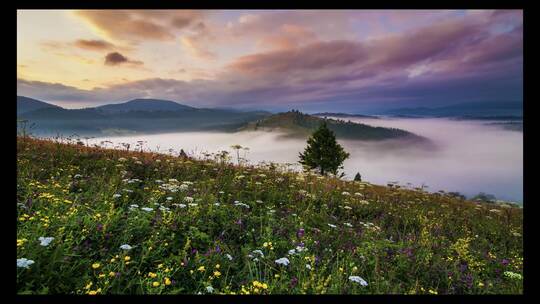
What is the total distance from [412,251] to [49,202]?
6094mm

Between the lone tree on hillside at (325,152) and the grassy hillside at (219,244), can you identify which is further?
the lone tree on hillside at (325,152)

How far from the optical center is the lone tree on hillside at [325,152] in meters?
49.5

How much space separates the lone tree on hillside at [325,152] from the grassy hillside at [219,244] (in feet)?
134

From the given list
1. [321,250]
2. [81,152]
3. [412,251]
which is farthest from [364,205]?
[81,152]

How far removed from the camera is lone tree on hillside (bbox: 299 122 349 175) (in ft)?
163

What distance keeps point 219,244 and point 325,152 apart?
152ft

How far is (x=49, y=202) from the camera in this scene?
4.95 meters

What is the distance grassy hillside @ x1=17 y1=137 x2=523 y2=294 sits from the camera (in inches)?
133

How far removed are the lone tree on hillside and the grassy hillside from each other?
134ft

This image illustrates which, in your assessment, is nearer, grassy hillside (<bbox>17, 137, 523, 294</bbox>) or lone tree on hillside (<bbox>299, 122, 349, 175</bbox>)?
grassy hillside (<bbox>17, 137, 523, 294</bbox>)

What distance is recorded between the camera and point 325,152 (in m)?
49.8

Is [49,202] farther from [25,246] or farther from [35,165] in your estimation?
[35,165]

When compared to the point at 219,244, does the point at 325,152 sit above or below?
above

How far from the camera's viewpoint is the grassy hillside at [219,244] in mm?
3385
